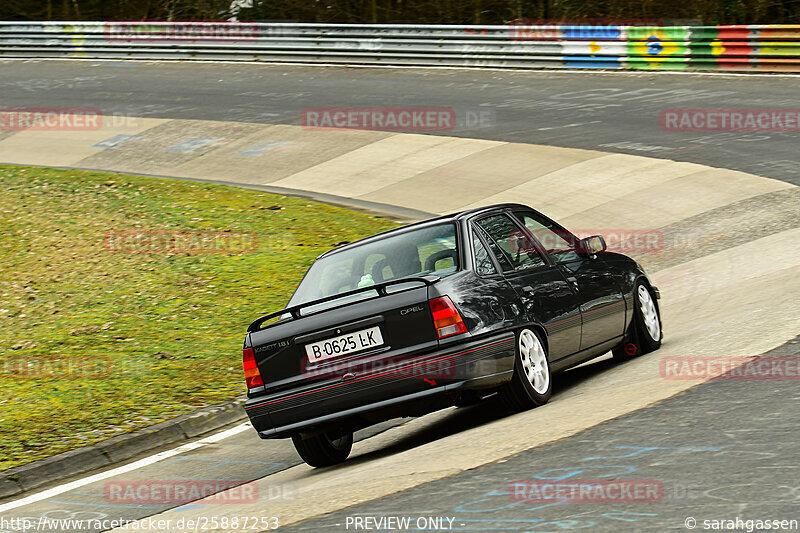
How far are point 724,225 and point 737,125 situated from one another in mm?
6105

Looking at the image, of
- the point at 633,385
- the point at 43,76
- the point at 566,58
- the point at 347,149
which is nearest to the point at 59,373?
the point at 633,385

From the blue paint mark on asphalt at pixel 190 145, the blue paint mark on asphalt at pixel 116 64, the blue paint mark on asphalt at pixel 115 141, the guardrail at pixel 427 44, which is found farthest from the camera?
the blue paint mark on asphalt at pixel 116 64

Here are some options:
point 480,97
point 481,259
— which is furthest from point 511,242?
point 480,97

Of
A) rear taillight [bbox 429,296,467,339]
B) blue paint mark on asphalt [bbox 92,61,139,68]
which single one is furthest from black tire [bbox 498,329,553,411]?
blue paint mark on asphalt [bbox 92,61,139,68]

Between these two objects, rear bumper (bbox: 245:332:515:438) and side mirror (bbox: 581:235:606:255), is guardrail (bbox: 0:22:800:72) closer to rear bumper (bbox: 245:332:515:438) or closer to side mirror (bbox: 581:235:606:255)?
side mirror (bbox: 581:235:606:255)

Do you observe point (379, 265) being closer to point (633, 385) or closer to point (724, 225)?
point (633, 385)

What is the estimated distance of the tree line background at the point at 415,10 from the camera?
92.8ft

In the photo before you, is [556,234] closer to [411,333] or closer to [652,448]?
[411,333]

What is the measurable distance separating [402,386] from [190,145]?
56.6ft

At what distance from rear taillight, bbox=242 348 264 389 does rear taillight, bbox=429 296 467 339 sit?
1245 millimetres

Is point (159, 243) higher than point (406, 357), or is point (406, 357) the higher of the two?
point (406, 357)

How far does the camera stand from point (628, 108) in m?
22.0

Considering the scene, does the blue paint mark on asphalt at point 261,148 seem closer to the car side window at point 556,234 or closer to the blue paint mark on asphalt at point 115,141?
the blue paint mark on asphalt at point 115,141

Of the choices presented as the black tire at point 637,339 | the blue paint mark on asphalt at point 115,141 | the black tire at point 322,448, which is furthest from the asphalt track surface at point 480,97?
the black tire at point 322,448
